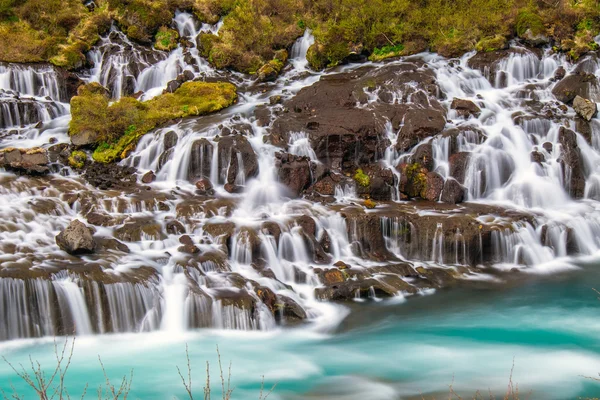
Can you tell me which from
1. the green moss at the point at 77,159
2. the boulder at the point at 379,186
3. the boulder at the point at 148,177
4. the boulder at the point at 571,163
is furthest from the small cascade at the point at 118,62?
the boulder at the point at 571,163

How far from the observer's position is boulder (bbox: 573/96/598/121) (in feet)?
59.7

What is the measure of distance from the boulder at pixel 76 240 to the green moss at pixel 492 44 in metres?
18.4

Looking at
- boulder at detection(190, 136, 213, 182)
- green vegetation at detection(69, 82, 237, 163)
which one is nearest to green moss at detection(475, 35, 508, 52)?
green vegetation at detection(69, 82, 237, 163)

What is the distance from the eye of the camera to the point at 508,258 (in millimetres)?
14180

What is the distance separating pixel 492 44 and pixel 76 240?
62.4 ft

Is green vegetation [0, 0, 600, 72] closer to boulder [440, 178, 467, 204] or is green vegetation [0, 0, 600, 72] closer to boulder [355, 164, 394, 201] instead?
boulder [440, 178, 467, 204]

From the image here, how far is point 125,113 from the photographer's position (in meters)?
19.1

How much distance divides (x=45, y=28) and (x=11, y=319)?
1982cm

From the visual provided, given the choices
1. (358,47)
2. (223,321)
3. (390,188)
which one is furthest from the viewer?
(358,47)

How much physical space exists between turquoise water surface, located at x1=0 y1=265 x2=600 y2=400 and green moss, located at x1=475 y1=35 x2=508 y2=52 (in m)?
14.0

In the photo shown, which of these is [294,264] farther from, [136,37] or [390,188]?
[136,37]

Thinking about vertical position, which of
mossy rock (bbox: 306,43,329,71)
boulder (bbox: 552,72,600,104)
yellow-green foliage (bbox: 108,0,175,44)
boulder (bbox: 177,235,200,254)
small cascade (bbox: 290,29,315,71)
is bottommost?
boulder (bbox: 177,235,200,254)

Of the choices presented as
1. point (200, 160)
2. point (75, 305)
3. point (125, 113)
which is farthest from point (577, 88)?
point (75, 305)

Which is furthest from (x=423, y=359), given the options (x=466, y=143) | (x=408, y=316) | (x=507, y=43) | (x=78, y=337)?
(x=507, y=43)
